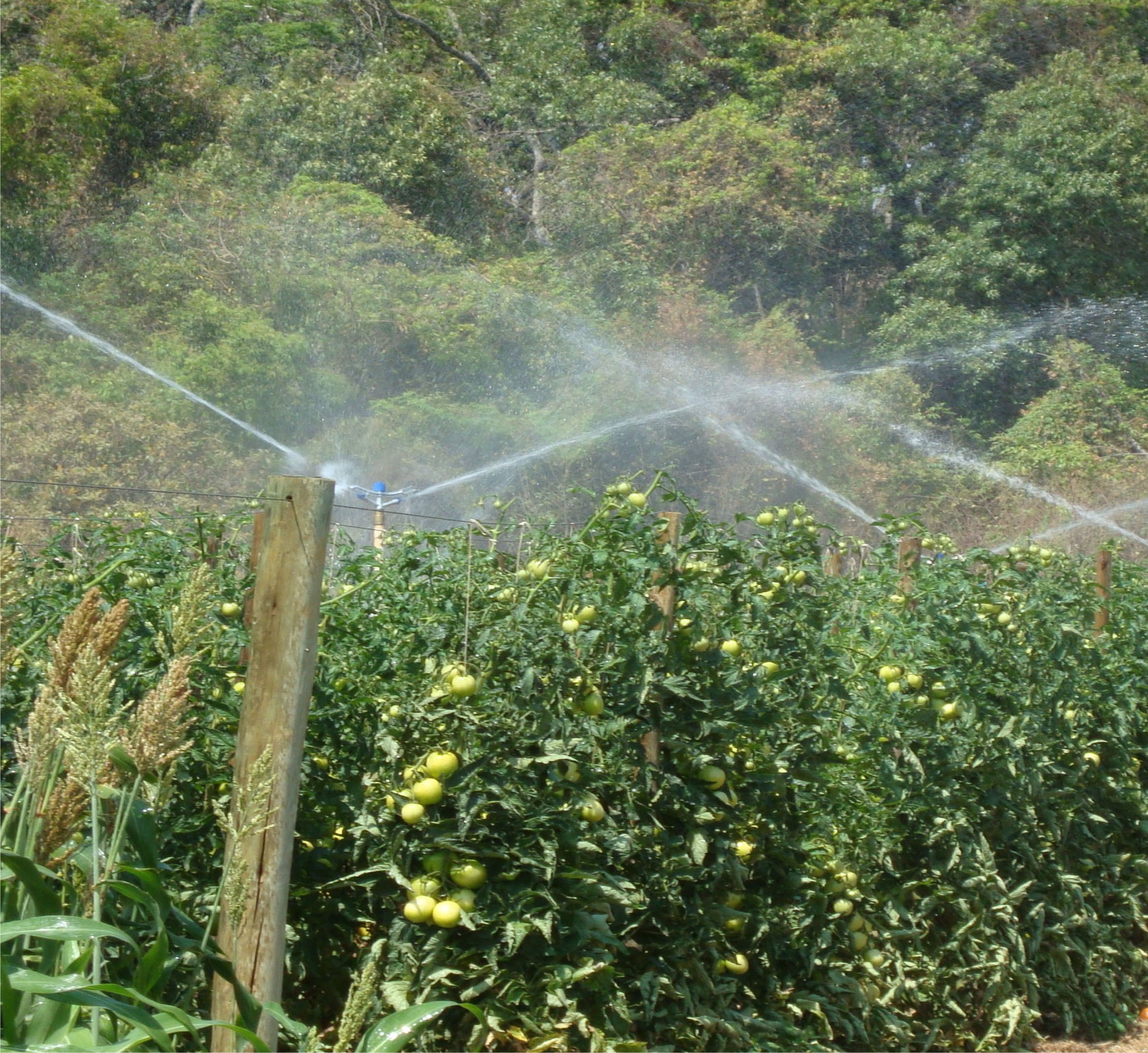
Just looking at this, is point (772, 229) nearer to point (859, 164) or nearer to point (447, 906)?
point (859, 164)

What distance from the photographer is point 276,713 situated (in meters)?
2.03

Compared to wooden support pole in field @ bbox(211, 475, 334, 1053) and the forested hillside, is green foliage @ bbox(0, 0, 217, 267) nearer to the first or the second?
the forested hillside

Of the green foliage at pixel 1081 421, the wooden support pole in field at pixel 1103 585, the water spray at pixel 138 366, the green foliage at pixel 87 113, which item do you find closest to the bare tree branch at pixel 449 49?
the green foliage at pixel 87 113

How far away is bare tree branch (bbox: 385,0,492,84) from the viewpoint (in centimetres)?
1914

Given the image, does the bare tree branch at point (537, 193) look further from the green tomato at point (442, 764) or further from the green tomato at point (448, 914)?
the green tomato at point (448, 914)

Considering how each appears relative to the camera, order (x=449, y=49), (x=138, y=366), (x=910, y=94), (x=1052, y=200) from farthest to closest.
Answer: (x=449, y=49) < (x=910, y=94) < (x=1052, y=200) < (x=138, y=366)

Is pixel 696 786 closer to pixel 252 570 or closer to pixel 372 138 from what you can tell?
pixel 252 570

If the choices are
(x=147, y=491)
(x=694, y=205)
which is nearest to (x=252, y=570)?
(x=147, y=491)

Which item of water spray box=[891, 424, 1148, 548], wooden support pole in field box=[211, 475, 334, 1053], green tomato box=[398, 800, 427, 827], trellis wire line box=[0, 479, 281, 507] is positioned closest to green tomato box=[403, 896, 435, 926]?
green tomato box=[398, 800, 427, 827]

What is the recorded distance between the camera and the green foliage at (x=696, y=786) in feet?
7.80

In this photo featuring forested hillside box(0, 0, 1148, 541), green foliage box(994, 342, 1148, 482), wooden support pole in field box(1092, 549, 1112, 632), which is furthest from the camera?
green foliage box(994, 342, 1148, 482)

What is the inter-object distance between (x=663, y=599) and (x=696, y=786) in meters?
0.41

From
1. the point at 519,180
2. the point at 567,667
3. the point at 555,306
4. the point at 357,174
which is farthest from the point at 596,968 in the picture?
the point at 519,180

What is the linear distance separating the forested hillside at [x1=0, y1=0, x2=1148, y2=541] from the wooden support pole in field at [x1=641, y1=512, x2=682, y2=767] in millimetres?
9853
